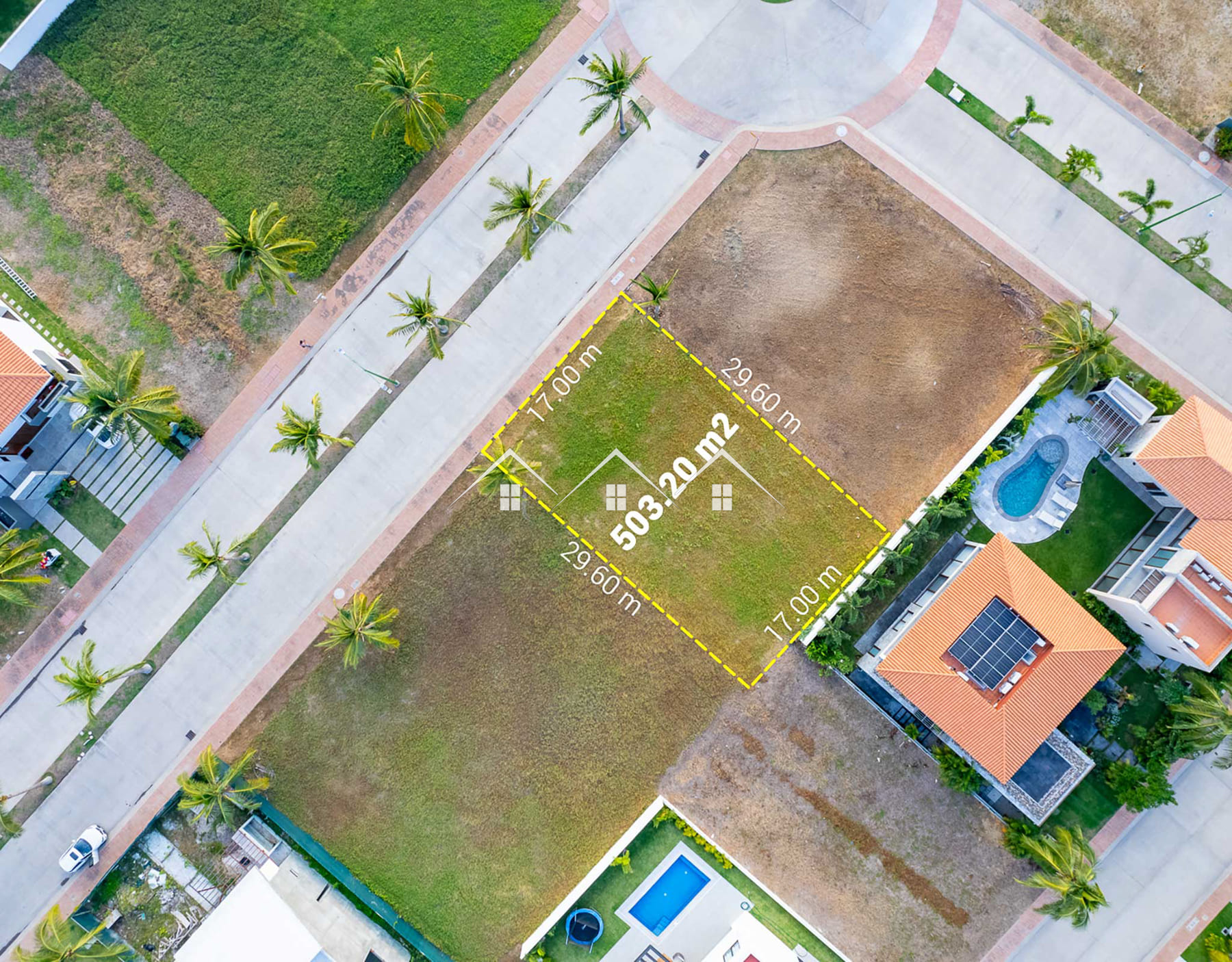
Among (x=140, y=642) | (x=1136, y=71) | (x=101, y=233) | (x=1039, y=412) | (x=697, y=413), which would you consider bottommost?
(x=140, y=642)

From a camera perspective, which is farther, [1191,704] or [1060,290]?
[1060,290]

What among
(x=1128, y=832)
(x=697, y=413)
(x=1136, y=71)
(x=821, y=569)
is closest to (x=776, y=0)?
(x=1136, y=71)

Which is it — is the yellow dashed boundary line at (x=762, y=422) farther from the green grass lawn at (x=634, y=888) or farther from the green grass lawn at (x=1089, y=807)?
the green grass lawn at (x=1089, y=807)

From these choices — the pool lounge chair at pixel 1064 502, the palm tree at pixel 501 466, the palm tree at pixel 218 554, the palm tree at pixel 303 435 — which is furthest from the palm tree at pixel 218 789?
the pool lounge chair at pixel 1064 502

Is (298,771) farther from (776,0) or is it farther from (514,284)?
(776,0)

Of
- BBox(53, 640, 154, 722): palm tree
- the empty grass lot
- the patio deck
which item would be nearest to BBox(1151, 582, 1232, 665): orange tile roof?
the patio deck

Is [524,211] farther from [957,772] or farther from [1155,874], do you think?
[1155,874]

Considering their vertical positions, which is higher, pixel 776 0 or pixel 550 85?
pixel 776 0

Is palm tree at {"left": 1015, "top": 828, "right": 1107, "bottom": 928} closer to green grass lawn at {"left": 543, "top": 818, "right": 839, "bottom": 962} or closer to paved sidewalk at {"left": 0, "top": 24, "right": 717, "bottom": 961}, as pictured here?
green grass lawn at {"left": 543, "top": 818, "right": 839, "bottom": 962}
